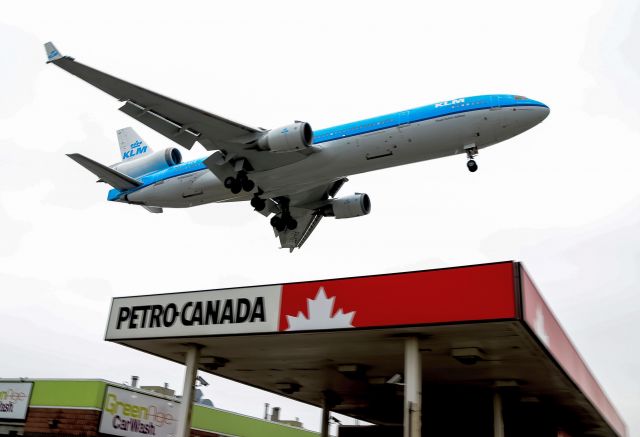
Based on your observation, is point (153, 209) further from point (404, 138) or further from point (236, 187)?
point (404, 138)

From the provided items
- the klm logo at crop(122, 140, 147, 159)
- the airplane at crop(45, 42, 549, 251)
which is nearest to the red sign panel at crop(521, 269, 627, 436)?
the airplane at crop(45, 42, 549, 251)

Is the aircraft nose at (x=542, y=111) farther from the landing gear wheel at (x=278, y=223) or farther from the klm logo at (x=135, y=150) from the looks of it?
the klm logo at (x=135, y=150)

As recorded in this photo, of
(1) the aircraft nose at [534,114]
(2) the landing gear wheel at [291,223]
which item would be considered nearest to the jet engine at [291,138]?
(1) the aircraft nose at [534,114]

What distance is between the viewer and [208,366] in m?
21.8

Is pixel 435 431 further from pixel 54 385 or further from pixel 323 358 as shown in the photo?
pixel 54 385

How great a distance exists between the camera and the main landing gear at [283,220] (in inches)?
1443

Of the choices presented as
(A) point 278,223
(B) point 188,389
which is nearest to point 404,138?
(A) point 278,223

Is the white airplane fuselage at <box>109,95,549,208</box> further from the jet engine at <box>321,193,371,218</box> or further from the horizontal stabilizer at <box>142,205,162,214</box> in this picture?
→ the horizontal stabilizer at <box>142,205,162,214</box>

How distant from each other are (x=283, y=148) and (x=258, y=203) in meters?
6.71

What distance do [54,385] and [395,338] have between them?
71.4 feet

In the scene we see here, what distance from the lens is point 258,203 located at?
33312 millimetres

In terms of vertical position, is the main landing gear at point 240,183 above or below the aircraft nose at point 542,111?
below

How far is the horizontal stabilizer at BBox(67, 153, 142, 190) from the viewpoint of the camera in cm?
3311

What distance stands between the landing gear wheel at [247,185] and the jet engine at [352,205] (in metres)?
6.30
